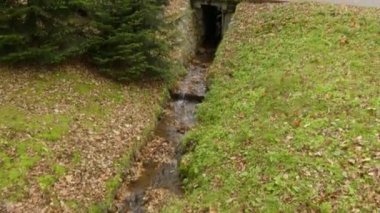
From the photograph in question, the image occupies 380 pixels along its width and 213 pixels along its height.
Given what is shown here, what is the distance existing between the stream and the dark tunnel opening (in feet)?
23.0

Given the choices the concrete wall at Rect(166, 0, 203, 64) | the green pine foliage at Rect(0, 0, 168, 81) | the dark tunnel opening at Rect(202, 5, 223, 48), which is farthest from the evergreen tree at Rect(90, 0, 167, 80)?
the dark tunnel opening at Rect(202, 5, 223, 48)

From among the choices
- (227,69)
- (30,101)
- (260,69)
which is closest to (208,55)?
(227,69)

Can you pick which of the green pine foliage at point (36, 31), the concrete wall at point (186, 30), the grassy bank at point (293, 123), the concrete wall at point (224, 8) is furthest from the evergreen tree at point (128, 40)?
the concrete wall at point (224, 8)

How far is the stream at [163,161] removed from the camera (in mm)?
12438

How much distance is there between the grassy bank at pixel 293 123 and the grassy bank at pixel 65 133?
6.93 feet

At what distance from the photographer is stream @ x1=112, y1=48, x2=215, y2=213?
12.4 m

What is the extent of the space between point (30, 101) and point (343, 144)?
9147 millimetres

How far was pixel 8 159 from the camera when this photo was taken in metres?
11.7

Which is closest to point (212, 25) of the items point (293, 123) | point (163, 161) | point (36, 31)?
point (36, 31)

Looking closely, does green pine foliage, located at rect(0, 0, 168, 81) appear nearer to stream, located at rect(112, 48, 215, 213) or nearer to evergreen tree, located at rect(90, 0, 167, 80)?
evergreen tree, located at rect(90, 0, 167, 80)

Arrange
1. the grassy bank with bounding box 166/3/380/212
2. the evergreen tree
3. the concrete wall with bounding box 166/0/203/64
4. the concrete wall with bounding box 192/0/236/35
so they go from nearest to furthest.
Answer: the grassy bank with bounding box 166/3/380/212 < the evergreen tree < the concrete wall with bounding box 166/0/203/64 < the concrete wall with bounding box 192/0/236/35

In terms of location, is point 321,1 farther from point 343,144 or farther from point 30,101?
point 30,101

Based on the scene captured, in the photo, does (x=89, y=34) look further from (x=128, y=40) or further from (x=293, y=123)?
(x=293, y=123)

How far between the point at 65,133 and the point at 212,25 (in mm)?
16057
